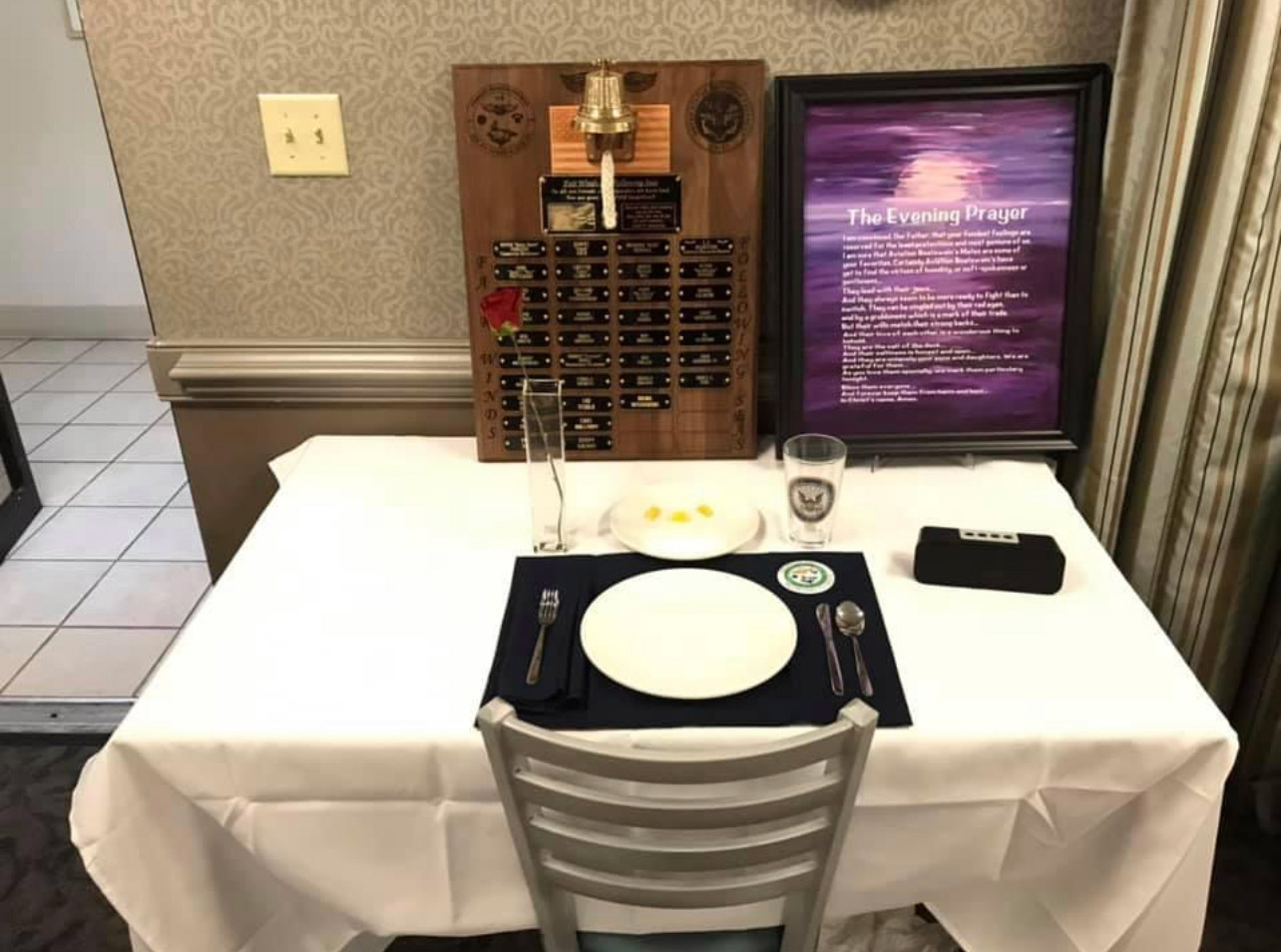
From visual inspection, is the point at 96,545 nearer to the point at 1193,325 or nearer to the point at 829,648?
the point at 829,648

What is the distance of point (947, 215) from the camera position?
54.3 inches

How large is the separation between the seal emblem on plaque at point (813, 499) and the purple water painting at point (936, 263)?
0.21 m

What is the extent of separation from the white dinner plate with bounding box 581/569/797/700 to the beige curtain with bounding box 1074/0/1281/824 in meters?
0.58

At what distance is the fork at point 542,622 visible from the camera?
1082 millimetres

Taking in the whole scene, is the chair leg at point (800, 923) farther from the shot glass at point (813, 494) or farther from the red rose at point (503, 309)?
the red rose at point (503, 309)

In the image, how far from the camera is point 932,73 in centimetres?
133

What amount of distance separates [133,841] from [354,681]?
10.1 inches

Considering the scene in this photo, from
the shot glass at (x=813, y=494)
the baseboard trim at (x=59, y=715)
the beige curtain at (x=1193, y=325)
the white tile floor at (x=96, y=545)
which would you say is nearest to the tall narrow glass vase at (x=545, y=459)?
the shot glass at (x=813, y=494)

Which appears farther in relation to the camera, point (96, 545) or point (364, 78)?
point (96, 545)

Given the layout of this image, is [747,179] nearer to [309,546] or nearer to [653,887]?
[309,546]

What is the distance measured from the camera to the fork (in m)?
1.08

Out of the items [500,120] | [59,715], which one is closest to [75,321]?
[59,715]

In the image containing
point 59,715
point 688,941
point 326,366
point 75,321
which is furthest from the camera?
point 75,321

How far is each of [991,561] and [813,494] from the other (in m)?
0.21
